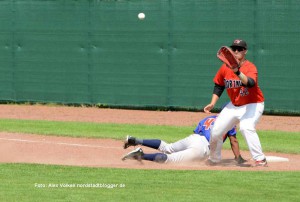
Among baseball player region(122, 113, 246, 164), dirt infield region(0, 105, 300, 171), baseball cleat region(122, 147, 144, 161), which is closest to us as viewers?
baseball cleat region(122, 147, 144, 161)

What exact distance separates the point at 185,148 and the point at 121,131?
4443mm

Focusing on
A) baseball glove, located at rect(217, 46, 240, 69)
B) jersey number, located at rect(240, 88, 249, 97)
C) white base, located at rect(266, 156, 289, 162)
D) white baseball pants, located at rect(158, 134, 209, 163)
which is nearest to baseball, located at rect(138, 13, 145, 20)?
white base, located at rect(266, 156, 289, 162)

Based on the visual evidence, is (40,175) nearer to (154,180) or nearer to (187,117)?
(154,180)

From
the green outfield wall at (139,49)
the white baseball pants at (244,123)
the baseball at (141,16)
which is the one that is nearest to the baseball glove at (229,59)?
the white baseball pants at (244,123)

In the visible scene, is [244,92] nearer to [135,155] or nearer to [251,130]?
[251,130]

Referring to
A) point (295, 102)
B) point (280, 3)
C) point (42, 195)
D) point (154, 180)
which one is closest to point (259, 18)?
point (280, 3)

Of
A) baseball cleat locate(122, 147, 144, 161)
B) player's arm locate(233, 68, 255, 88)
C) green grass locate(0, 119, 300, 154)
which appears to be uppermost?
player's arm locate(233, 68, 255, 88)

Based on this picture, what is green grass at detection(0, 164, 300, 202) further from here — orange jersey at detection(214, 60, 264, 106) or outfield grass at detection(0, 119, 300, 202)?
orange jersey at detection(214, 60, 264, 106)

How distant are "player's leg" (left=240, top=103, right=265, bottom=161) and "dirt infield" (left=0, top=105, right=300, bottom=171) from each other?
0.24 metres

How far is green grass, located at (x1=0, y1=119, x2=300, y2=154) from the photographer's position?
13.3m

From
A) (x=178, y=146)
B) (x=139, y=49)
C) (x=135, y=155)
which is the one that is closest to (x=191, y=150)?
(x=178, y=146)

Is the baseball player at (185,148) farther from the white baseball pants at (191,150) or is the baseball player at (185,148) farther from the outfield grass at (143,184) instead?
the outfield grass at (143,184)

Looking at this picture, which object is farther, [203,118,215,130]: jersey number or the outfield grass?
[203,118,215,130]: jersey number

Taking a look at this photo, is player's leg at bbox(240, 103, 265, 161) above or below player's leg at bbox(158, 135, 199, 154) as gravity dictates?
above
